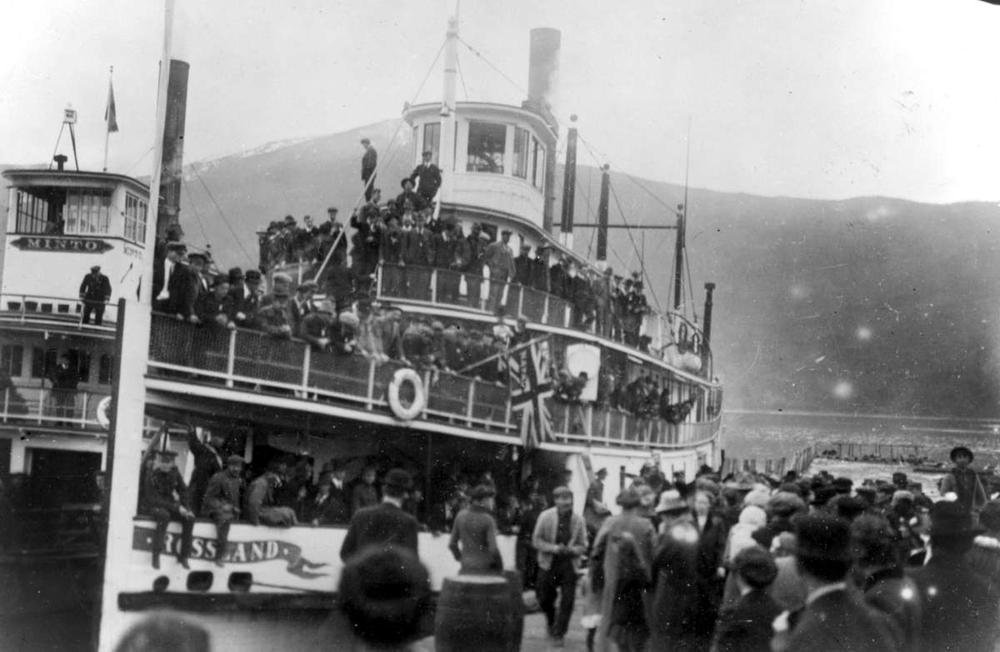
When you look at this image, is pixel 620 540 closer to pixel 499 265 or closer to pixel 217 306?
pixel 217 306

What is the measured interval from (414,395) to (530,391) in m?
1.42

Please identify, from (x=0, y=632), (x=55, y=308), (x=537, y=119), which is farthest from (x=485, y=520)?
(x=537, y=119)

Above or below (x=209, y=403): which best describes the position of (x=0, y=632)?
below

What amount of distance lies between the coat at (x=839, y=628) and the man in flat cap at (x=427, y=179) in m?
10.2

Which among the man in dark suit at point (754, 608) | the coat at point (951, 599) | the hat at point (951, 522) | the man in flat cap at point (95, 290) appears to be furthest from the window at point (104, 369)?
the hat at point (951, 522)

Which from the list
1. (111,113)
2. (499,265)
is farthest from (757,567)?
(499,265)

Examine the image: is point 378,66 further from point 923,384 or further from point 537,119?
point 923,384

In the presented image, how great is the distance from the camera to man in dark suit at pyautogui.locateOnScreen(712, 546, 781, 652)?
4.15 m

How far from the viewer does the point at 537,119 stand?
50.2ft

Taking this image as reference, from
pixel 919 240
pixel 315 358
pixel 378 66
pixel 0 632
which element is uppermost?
pixel 919 240

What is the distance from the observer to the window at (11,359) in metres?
10.5

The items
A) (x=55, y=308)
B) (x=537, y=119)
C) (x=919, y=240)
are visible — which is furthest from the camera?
(x=919, y=240)

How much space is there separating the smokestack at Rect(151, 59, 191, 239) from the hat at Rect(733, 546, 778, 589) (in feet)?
20.3

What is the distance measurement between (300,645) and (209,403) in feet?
7.78
